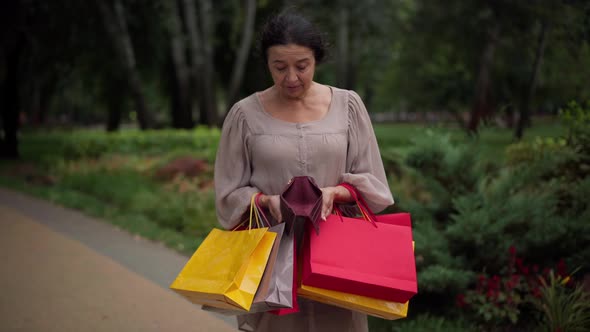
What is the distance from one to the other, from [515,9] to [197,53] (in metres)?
9.05

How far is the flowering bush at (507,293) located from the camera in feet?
13.4

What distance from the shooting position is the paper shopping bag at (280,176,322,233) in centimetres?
226

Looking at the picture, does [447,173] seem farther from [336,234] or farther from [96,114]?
[96,114]

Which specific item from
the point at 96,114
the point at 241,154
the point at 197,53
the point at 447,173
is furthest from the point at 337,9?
the point at 96,114

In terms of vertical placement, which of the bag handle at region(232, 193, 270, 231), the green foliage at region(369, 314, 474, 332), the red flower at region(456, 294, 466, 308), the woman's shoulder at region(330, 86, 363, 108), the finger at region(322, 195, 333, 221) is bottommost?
the green foliage at region(369, 314, 474, 332)

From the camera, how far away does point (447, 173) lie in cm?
489

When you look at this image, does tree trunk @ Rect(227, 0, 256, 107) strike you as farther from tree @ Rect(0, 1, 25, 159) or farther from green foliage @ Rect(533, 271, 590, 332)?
green foliage @ Rect(533, 271, 590, 332)

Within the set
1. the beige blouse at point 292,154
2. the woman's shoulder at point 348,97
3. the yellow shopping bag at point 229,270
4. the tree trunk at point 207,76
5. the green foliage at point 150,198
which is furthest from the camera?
the tree trunk at point 207,76

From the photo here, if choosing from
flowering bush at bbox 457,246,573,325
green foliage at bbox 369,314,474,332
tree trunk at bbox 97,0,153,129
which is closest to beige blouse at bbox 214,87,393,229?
green foliage at bbox 369,314,474,332

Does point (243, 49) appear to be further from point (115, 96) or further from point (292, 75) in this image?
point (292, 75)

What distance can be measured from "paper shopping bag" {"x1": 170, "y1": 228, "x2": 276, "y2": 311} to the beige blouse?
19 centimetres

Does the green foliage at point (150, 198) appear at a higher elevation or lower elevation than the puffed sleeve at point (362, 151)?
lower

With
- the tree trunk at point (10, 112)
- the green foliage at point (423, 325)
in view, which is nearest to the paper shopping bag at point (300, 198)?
the green foliage at point (423, 325)

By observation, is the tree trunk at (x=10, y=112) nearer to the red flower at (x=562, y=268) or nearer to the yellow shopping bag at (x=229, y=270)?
the red flower at (x=562, y=268)
